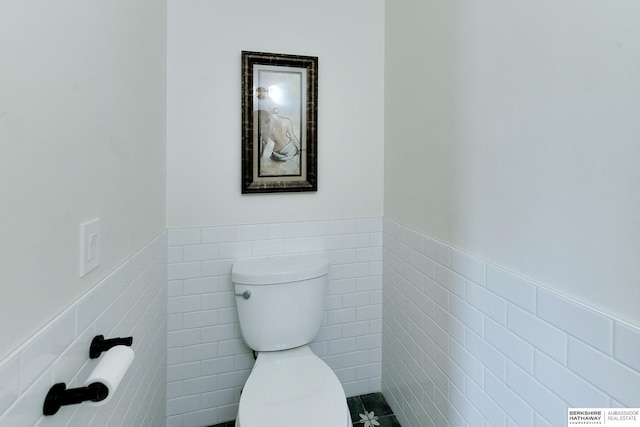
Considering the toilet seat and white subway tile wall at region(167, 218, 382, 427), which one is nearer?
the toilet seat

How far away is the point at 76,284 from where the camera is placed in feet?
2.14

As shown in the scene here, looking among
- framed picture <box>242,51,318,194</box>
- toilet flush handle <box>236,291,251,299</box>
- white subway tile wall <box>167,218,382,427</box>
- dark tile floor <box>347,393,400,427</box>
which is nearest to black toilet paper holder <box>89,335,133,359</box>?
toilet flush handle <box>236,291,251,299</box>

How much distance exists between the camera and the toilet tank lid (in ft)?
4.34

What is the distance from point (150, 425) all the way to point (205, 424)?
38 centimetres

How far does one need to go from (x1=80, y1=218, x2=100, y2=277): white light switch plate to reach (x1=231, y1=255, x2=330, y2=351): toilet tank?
65cm

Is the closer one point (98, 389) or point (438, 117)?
point (98, 389)

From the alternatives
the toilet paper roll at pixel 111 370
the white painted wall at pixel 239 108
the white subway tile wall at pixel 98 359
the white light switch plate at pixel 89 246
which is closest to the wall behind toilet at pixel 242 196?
the white painted wall at pixel 239 108

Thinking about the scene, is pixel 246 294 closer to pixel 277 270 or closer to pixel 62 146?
pixel 277 270

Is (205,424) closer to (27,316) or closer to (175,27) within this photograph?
(27,316)

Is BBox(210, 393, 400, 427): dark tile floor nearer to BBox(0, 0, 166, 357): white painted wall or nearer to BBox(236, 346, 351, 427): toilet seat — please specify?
BBox(236, 346, 351, 427): toilet seat

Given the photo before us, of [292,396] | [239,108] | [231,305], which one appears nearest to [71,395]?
[292,396]

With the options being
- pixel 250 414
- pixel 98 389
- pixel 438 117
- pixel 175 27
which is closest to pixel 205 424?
pixel 250 414

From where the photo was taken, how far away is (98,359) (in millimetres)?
714

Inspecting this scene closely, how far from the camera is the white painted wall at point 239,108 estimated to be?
4.56 ft
